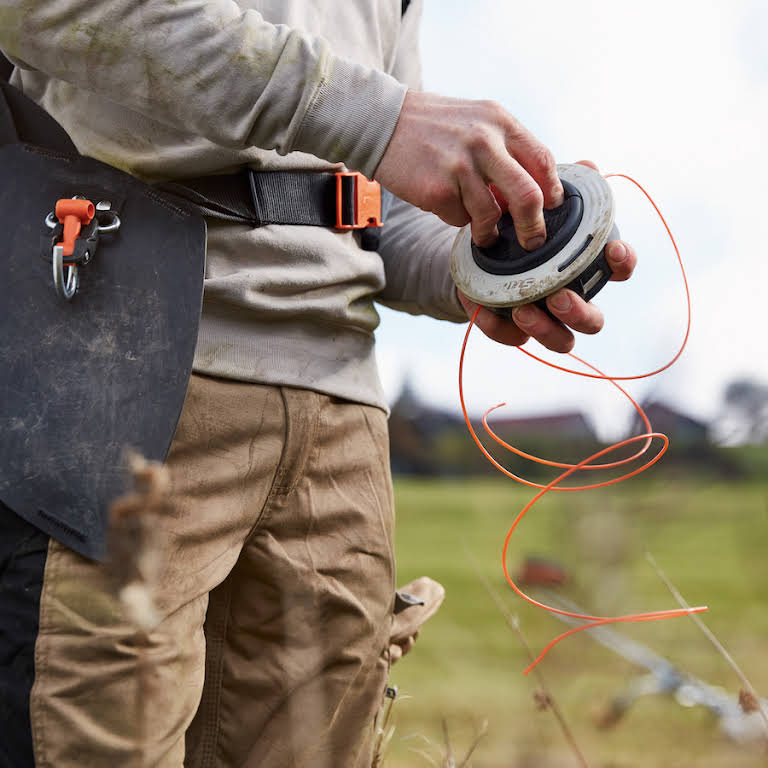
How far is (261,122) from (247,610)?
0.75 meters

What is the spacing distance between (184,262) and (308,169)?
0.30 m

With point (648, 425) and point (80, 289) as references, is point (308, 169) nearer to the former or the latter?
point (80, 289)

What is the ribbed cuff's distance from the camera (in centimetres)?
102

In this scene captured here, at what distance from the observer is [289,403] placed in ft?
4.16

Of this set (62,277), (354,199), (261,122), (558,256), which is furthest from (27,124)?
(558,256)

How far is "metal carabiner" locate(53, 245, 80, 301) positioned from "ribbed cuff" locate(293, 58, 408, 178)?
320 millimetres

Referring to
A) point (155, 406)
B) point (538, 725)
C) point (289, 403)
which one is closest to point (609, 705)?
point (538, 725)

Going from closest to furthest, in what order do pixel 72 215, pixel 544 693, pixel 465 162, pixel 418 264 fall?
1. pixel 465 162
2. pixel 72 215
3. pixel 544 693
4. pixel 418 264

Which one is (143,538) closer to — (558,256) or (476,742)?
(558,256)

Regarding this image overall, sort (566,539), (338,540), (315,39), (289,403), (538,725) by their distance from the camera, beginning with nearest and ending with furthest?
(566,539) → (315,39) → (538,725) → (289,403) → (338,540)

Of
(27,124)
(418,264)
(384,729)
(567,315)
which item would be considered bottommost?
(384,729)

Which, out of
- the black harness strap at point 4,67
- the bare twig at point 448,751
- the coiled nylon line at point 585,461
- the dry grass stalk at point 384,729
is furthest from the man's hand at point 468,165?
the dry grass stalk at point 384,729

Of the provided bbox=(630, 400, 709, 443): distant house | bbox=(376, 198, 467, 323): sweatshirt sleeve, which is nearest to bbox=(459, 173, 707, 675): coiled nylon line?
bbox=(630, 400, 709, 443): distant house

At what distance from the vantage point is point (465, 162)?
0.98 m
